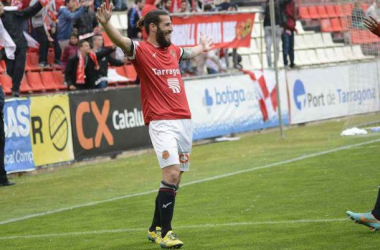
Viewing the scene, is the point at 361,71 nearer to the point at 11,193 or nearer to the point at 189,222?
the point at 11,193

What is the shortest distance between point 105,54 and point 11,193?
19.1ft

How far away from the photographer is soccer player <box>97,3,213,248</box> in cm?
924

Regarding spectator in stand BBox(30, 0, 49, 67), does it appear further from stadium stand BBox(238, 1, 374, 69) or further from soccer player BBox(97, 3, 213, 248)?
soccer player BBox(97, 3, 213, 248)

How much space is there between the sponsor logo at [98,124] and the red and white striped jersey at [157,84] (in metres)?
9.22

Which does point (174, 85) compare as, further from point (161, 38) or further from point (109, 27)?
point (109, 27)

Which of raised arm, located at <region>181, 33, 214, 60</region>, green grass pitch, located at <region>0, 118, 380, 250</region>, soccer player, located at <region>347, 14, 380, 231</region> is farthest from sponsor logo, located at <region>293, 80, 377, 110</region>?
soccer player, located at <region>347, 14, 380, 231</region>

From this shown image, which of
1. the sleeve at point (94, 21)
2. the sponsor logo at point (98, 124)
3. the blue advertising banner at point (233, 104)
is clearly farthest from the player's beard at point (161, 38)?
the sleeve at point (94, 21)

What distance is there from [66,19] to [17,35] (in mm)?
2521

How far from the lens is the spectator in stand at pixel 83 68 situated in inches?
771

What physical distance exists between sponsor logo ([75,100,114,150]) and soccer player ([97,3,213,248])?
9.18 m

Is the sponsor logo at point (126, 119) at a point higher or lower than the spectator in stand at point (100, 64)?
lower

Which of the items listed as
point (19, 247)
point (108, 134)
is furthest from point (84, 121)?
point (19, 247)

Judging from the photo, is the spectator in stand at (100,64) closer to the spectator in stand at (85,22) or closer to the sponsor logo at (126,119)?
the spectator in stand at (85,22)

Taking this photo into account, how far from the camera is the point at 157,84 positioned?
374 inches
